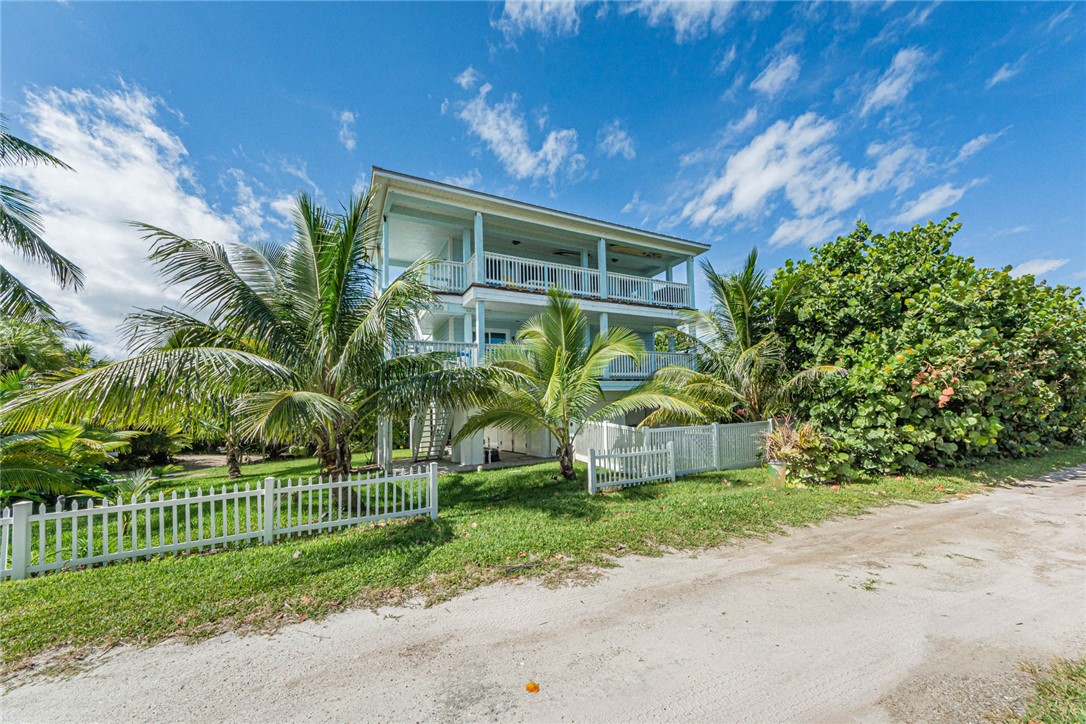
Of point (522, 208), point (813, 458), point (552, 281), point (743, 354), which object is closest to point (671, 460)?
point (813, 458)

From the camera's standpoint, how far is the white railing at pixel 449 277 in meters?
12.0

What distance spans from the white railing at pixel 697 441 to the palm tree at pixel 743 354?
62 centimetres

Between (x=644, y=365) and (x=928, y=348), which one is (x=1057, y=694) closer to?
(x=928, y=348)

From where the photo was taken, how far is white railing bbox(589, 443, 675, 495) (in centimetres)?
790

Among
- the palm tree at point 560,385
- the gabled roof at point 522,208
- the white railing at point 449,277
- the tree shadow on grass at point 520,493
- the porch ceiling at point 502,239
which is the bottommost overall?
the tree shadow on grass at point 520,493

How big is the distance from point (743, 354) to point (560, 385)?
5640 millimetres

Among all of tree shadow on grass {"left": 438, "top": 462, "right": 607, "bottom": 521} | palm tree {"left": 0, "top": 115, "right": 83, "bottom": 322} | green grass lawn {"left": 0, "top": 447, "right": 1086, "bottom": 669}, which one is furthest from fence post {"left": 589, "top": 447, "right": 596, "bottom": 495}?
palm tree {"left": 0, "top": 115, "right": 83, "bottom": 322}

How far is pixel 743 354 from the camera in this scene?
10516mm

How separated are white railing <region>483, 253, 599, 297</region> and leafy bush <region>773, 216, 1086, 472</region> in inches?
Result: 229

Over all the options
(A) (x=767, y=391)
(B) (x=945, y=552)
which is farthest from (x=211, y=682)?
(A) (x=767, y=391)

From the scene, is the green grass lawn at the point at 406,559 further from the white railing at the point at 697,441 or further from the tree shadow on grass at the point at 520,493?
the white railing at the point at 697,441

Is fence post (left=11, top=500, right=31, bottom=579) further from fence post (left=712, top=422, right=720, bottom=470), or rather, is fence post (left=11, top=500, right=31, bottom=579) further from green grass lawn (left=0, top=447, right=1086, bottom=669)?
fence post (left=712, top=422, right=720, bottom=470)

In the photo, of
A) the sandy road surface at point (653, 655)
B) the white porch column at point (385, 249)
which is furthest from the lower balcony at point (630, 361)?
the sandy road surface at point (653, 655)

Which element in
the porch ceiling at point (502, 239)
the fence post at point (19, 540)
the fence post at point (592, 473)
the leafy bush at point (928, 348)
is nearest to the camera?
the fence post at point (19, 540)
